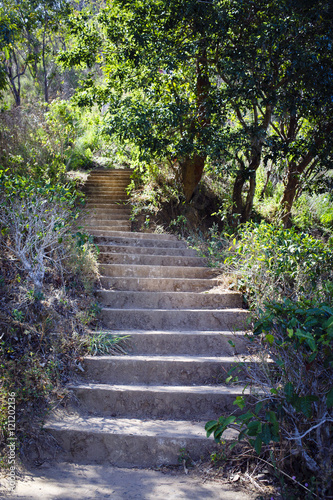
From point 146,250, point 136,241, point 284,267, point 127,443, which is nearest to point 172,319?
point 284,267

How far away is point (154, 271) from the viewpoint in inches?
203

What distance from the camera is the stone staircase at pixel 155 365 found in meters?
2.79

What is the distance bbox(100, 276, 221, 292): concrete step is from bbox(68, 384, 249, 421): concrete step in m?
1.72

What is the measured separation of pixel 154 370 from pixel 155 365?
5 cm

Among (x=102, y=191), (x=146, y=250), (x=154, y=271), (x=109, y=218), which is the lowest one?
(x=154, y=271)

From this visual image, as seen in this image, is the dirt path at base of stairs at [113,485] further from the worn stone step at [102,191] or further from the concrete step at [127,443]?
the worn stone step at [102,191]

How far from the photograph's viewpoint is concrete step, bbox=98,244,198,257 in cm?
567

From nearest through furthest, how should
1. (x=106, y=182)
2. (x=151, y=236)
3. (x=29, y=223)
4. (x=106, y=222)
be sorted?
1. (x=29, y=223)
2. (x=151, y=236)
3. (x=106, y=222)
4. (x=106, y=182)

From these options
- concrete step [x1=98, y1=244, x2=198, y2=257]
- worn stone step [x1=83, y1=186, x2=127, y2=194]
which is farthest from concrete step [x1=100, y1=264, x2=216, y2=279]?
worn stone step [x1=83, y1=186, x2=127, y2=194]

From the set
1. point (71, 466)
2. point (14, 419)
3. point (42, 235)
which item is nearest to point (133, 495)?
point (71, 466)

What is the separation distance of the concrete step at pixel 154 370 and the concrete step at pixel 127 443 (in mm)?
613

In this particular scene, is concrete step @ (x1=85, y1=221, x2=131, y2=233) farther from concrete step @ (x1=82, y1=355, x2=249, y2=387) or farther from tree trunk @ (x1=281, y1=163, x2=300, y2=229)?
concrete step @ (x1=82, y1=355, x2=249, y2=387)

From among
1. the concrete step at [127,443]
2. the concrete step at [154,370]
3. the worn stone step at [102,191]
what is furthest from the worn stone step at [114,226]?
the concrete step at [127,443]

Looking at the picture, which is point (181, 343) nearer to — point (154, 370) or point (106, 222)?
point (154, 370)
